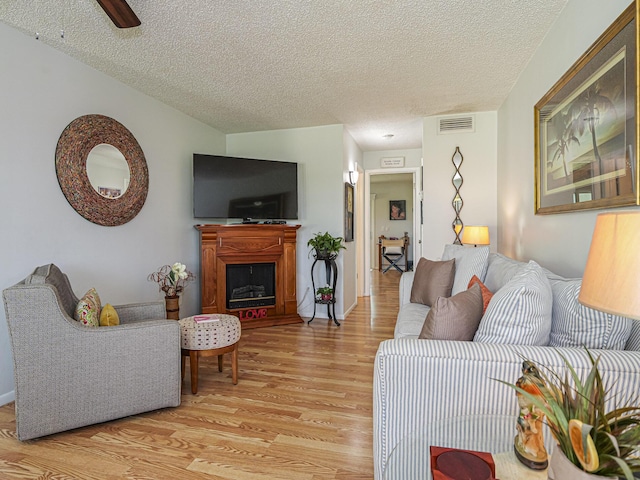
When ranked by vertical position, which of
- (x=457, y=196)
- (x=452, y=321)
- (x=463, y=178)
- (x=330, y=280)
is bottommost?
(x=330, y=280)

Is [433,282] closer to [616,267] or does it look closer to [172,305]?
[616,267]

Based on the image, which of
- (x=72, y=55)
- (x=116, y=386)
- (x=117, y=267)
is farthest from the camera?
(x=117, y=267)

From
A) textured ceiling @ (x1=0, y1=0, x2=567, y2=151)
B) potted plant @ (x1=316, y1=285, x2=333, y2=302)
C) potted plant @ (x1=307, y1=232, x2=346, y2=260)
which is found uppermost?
textured ceiling @ (x1=0, y1=0, x2=567, y2=151)

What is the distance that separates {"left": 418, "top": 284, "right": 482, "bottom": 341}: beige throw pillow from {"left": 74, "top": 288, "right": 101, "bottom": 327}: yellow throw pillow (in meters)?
1.86

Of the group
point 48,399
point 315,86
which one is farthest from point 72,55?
point 48,399

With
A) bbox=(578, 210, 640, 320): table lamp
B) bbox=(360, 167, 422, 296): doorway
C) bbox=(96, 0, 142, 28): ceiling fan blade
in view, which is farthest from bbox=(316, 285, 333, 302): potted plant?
bbox=(360, 167, 422, 296): doorway

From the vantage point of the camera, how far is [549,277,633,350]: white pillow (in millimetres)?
1269

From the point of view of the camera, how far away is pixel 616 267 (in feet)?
2.63

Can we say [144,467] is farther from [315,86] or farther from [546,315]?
[315,86]

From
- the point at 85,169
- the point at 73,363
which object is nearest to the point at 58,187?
the point at 85,169

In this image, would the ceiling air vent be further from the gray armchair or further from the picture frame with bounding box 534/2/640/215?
the gray armchair

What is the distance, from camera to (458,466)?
849 mm

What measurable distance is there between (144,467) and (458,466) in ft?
5.03

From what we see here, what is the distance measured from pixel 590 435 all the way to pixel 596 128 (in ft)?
5.62
